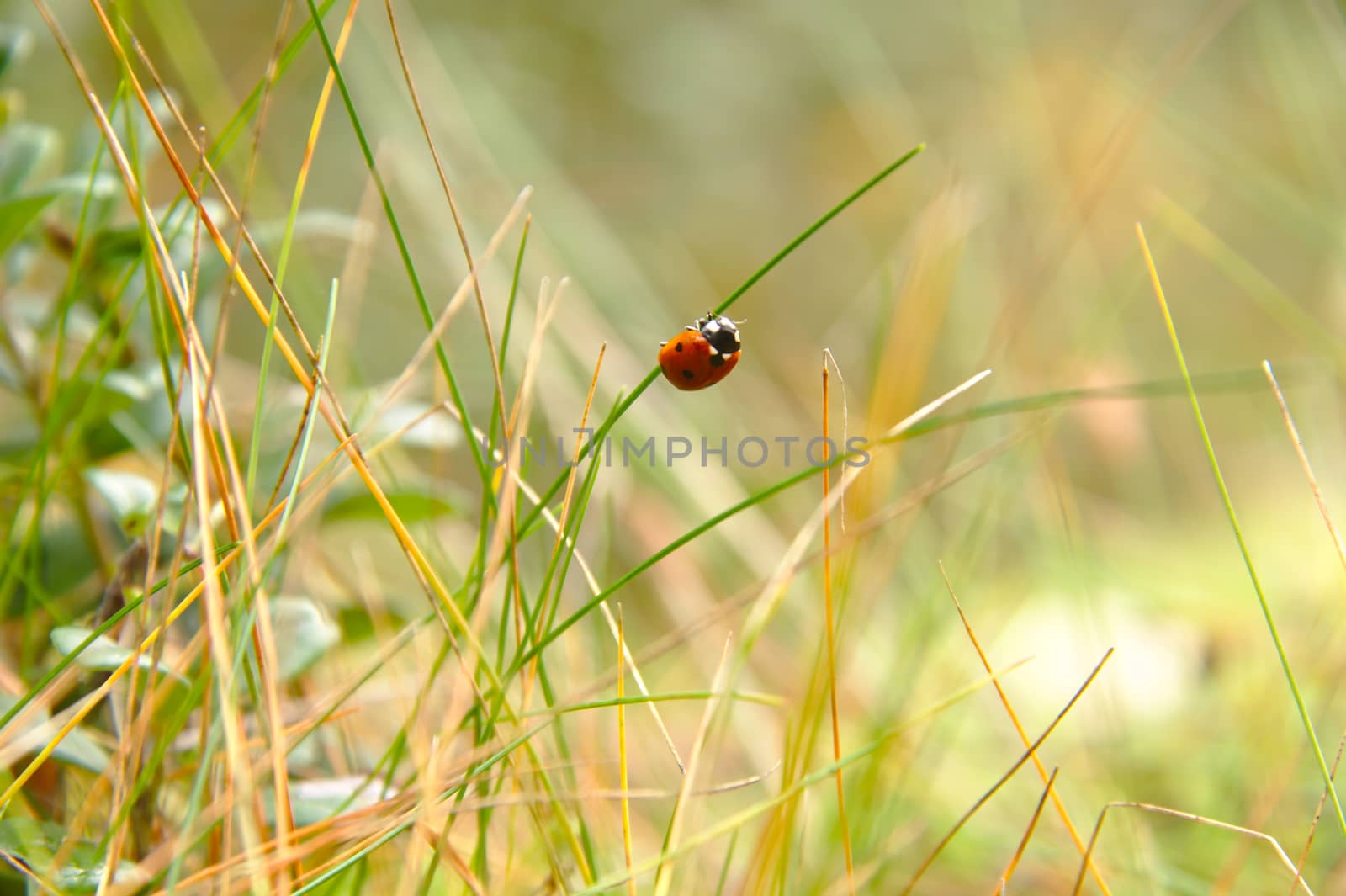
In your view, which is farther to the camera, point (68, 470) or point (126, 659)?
point (68, 470)

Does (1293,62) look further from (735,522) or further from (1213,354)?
(735,522)

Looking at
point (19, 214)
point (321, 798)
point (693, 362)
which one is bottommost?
point (321, 798)

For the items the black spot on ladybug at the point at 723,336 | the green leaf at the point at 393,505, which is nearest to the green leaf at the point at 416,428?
the green leaf at the point at 393,505

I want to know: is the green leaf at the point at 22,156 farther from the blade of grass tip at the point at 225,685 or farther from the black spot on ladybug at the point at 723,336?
the black spot on ladybug at the point at 723,336

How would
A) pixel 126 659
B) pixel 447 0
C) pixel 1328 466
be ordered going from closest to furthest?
pixel 126 659
pixel 1328 466
pixel 447 0

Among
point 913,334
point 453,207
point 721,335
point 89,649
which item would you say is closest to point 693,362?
point 721,335

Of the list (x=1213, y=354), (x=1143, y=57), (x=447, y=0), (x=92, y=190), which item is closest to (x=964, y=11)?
(x=1143, y=57)

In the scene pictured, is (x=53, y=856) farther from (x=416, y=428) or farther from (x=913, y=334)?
(x=913, y=334)
